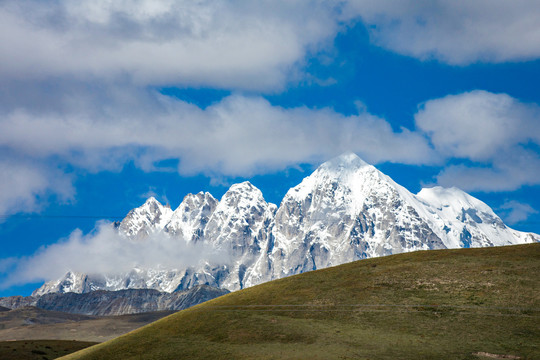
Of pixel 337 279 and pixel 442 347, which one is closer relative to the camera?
pixel 442 347

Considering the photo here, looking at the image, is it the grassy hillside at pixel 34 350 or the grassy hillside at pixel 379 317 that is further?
the grassy hillside at pixel 34 350

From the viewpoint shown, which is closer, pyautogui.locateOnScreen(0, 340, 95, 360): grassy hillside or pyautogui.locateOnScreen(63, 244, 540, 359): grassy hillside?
pyautogui.locateOnScreen(63, 244, 540, 359): grassy hillside

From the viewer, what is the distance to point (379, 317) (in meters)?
84.7

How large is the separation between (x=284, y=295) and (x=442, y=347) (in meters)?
39.8

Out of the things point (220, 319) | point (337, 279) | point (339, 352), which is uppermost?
point (337, 279)

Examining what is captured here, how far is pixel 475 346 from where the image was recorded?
69.6 meters

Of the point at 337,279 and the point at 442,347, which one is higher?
the point at 337,279

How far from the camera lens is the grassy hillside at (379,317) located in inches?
2815

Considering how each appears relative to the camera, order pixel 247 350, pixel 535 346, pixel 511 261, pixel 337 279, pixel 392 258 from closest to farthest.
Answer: pixel 535 346 → pixel 247 350 → pixel 511 261 → pixel 337 279 → pixel 392 258

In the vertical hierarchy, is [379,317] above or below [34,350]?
above

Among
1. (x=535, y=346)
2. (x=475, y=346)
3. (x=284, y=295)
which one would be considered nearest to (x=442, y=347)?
(x=475, y=346)

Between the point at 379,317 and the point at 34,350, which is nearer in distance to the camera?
the point at 379,317

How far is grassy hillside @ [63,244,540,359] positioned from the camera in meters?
71.5

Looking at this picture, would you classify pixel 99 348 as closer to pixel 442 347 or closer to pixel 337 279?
pixel 337 279
